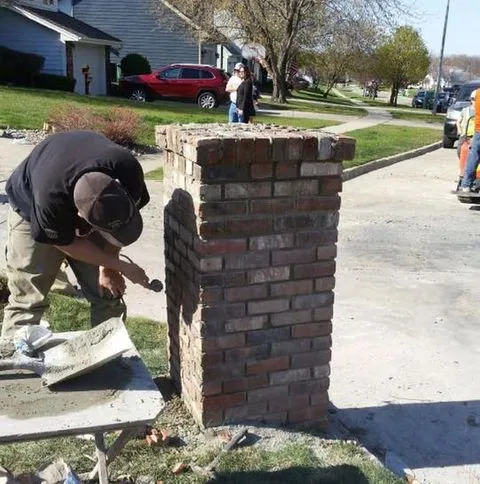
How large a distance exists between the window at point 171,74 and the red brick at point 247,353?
26136mm

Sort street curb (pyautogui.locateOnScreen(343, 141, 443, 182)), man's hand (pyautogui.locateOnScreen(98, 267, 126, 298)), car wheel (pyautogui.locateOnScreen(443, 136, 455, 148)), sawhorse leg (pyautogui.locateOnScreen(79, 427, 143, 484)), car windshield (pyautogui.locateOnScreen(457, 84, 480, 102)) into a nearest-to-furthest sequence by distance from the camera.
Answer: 1. sawhorse leg (pyautogui.locateOnScreen(79, 427, 143, 484))
2. man's hand (pyautogui.locateOnScreen(98, 267, 126, 298))
3. street curb (pyautogui.locateOnScreen(343, 141, 443, 182))
4. car wheel (pyautogui.locateOnScreen(443, 136, 455, 148))
5. car windshield (pyautogui.locateOnScreen(457, 84, 480, 102))

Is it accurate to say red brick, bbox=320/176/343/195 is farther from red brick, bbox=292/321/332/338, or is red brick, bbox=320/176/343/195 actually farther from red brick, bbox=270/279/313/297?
red brick, bbox=292/321/332/338

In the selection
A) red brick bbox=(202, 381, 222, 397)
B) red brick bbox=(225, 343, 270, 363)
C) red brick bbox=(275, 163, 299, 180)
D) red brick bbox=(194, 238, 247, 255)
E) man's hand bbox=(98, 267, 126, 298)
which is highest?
red brick bbox=(275, 163, 299, 180)

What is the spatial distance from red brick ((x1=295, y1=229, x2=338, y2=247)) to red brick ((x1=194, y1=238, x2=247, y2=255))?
0.93 ft

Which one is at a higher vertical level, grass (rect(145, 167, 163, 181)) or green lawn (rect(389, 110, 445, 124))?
grass (rect(145, 167, 163, 181))

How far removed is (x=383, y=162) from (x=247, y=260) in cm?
1164

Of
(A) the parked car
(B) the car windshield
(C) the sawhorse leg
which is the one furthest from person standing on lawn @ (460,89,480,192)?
(A) the parked car

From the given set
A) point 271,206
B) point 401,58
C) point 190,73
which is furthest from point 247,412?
point 401,58

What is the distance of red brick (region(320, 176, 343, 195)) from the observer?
10.3 feet

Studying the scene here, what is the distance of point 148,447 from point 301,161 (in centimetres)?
154

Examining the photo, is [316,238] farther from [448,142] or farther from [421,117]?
[421,117]

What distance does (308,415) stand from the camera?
3439mm

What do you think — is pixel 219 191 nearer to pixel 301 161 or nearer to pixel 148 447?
pixel 301 161

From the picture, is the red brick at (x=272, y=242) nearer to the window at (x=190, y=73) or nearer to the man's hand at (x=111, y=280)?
the man's hand at (x=111, y=280)
